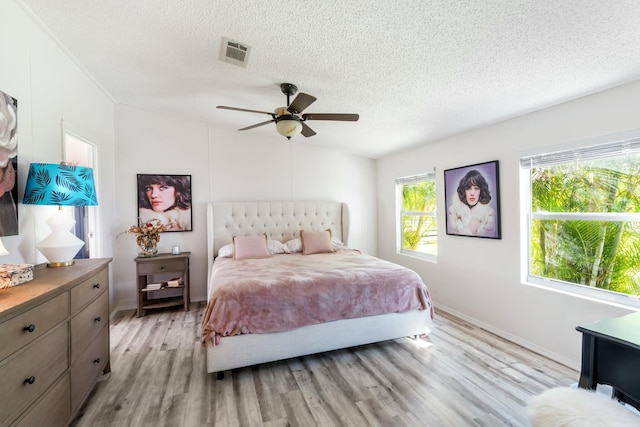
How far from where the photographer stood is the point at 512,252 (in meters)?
2.88

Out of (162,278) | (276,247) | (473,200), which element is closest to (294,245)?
(276,247)

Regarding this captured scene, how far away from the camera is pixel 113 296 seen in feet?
12.2

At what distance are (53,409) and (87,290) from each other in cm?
66

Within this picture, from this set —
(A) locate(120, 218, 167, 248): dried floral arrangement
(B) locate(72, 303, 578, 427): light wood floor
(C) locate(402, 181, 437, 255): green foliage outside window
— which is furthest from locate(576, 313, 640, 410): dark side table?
(A) locate(120, 218, 167, 248): dried floral arrangement

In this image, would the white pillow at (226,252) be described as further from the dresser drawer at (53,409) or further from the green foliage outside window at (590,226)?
the green foliage outside window at (590,226)

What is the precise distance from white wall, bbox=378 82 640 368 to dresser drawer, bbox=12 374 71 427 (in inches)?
143

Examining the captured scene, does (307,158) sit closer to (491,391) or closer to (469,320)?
(469,320)

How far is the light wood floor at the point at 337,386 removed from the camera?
182 centimetres

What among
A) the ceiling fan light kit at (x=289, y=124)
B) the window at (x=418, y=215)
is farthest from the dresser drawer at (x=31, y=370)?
the window at (x=418, y=215)

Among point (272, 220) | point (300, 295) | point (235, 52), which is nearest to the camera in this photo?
point (235, 52)

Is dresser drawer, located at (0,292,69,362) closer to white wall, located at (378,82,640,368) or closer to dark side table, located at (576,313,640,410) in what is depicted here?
dark side table, located at (576,313,640,410)

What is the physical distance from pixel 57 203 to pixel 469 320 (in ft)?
13.4

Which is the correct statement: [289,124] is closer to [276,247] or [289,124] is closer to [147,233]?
[276,247]

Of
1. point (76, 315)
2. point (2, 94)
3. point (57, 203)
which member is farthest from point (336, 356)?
point (2, 94)
